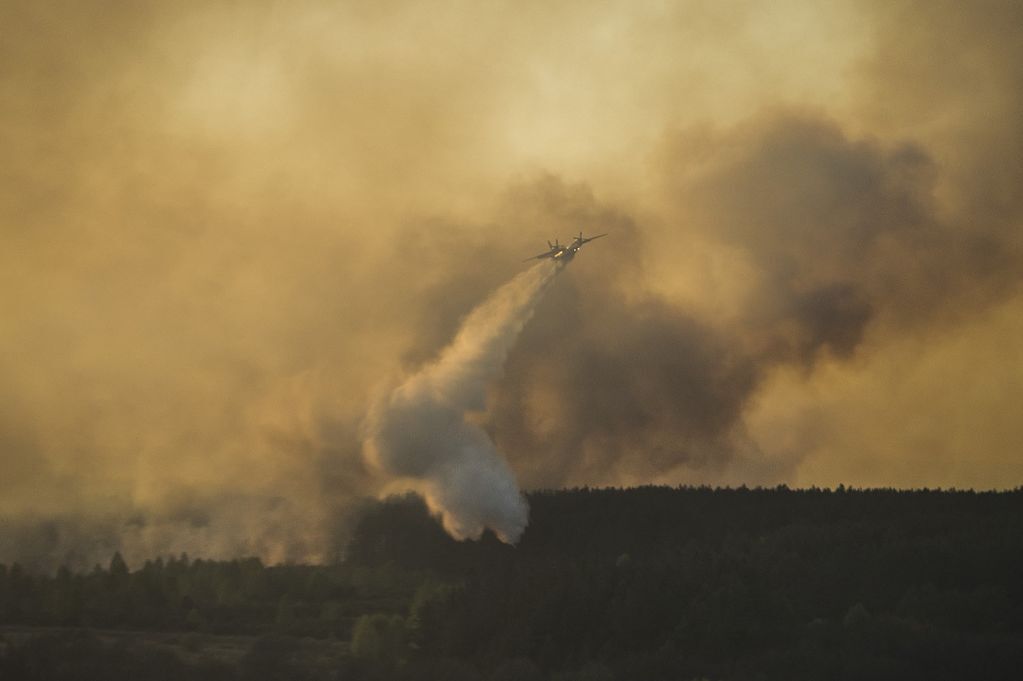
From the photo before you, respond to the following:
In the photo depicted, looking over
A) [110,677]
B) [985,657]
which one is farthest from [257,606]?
[985,657]

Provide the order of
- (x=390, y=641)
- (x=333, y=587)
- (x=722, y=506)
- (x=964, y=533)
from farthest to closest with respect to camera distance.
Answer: (x=722, y=506) < (x=333, y=587) < (x=964, y=533) < (x=390, y=641)

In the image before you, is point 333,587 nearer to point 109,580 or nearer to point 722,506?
point 109,580

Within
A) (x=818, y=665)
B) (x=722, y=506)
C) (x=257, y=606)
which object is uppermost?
(x=722, y=506)

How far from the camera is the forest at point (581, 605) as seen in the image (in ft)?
302

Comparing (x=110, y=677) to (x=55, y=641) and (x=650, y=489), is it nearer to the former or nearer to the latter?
(x=55, y=641)

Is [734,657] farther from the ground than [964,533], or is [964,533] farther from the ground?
[964,533]

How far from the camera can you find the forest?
92.1 m

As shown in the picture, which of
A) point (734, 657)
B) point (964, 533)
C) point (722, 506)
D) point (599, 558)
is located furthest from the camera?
point (722, 506)

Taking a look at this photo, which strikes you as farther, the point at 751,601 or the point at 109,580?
the point at 109,580

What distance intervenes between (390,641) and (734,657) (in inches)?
874

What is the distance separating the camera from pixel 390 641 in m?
105

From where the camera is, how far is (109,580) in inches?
5207

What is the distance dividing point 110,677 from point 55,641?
35.9 feet

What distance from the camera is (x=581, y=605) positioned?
349 feet
